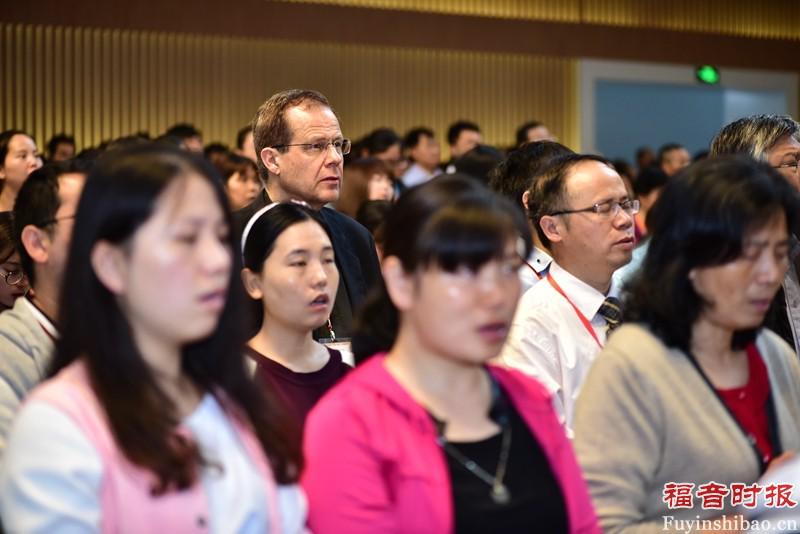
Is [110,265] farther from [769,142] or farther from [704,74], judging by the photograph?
[704,74]

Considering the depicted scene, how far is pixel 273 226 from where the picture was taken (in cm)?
323

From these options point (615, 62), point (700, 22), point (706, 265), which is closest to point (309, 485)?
point (706, 265)

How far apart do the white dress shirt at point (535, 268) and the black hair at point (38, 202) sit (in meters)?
1.55

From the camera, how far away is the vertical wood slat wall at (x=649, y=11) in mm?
11023

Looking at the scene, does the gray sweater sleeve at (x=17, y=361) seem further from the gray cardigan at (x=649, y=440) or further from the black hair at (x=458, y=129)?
the black hair at (x=458, y=129)

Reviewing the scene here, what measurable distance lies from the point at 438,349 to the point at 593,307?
139 centimetres

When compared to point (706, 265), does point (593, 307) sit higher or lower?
lower

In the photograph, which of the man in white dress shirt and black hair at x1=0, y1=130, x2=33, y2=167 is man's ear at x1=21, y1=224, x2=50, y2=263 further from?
the man in white dress shirt

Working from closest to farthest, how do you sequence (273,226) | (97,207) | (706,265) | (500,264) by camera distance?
(97,207) < (500,264) < (706,265) < (273,226)

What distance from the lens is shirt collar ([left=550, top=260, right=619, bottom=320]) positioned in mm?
3473

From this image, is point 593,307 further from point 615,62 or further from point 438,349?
point 615,62

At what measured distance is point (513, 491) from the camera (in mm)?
2162

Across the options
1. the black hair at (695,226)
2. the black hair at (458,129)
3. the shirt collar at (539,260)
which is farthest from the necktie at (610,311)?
the black hair at (458,129)

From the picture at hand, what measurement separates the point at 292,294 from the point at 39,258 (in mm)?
663
